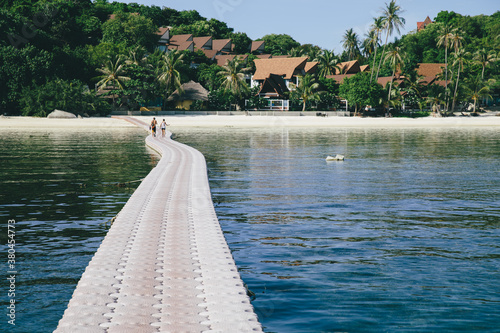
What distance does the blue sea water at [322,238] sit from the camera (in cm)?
726

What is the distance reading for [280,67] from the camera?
105 meters

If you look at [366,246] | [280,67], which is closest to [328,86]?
[280,67]

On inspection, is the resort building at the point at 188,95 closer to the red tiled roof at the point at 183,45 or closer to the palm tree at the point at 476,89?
the red tiled roof at the point at 183,45

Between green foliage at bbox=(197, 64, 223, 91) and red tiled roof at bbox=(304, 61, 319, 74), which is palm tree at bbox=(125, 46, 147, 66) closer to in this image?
green foliage at bbox=(197, 64, 223, 91)

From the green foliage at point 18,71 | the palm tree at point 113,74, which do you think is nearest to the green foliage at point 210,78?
the palm tree at point 113,74

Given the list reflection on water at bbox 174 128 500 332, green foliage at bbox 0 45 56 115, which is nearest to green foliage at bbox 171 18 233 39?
green foliage at bbox 0 45 56 115

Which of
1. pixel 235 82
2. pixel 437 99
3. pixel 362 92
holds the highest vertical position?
pixel 235 82

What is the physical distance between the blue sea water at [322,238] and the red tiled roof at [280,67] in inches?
3186

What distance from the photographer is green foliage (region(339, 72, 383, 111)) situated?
86562 millimetres

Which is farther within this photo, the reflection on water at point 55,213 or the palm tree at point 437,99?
the palm tree at point 437,99

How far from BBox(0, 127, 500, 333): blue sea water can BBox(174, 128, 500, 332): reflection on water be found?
0.09 ft

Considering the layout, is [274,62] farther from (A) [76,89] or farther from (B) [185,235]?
(B) [185,235]

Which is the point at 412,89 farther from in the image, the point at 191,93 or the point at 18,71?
the point at 18,71

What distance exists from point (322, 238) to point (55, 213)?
714 cm
